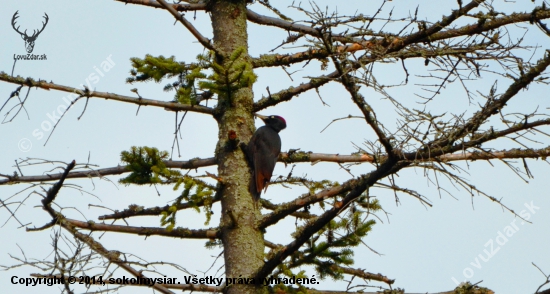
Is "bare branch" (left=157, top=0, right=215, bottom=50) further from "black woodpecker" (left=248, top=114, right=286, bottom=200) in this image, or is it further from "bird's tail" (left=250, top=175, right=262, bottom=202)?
"bird's tail" (left=250, top=175, right=262, bottom=202)

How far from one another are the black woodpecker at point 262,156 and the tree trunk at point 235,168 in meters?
0.09

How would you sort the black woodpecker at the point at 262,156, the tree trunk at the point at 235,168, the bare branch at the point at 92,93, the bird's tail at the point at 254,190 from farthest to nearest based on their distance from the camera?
the black woodpecker at the point at 262,156
the bird's tail at the point at 254,190
the bare branch at the point at 92,93
the tree trunk at the point at 235,168

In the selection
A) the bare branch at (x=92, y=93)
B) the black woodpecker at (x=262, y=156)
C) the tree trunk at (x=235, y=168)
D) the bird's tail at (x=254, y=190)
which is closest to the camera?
the tree trunk at (x=235, y=168)

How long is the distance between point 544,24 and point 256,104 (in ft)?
9.50

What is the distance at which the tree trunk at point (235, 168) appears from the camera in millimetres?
5891

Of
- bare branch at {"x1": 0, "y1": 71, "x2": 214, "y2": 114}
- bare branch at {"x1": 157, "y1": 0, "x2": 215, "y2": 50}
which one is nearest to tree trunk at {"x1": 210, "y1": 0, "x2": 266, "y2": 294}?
bare branch at {"x1": 157, "y1": 0, "x2": 215, "y2": 50}

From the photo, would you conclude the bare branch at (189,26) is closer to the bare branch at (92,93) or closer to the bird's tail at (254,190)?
the bare branch at (92,93)

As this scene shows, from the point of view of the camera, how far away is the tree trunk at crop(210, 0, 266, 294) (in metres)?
5.89

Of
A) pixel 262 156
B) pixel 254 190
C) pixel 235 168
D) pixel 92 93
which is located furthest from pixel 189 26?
pixel 254 190

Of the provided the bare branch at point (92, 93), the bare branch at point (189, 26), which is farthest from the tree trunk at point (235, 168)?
the bare branch at point (92, 93)

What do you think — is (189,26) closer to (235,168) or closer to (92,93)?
(92,93)

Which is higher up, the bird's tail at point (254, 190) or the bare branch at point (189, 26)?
the bare branch at point (189, 26)

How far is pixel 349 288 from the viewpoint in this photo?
5.68 metres

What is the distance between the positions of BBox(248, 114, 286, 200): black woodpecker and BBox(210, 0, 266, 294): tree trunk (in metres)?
0.09
